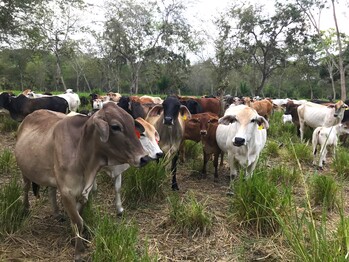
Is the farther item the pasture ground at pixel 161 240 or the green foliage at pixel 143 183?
the green foliage at pixel 143 183

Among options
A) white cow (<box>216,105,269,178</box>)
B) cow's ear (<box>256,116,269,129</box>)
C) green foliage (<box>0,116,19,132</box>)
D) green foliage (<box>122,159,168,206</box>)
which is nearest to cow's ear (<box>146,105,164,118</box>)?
white cow (<box>216,105,269,178</box>)

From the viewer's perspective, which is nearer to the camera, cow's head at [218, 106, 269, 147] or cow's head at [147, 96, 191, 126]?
cow's head at [218, 106, 269, 147]

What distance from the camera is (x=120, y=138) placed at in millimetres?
2725

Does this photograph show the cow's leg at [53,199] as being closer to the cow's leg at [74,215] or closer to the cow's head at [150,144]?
the cow's leg at [74,215]

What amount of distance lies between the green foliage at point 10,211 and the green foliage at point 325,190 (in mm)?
3758

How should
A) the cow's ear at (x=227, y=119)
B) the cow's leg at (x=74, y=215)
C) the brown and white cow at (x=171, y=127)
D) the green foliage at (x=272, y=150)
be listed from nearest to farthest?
the cow's leg at (x=74, y=215) < the cow's ear at (x=227, y=119) < the brown and white cow at (x=171, y=127) < the green foliage at (x=272, y=150)

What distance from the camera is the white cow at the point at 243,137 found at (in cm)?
442

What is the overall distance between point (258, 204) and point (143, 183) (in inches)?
64.0

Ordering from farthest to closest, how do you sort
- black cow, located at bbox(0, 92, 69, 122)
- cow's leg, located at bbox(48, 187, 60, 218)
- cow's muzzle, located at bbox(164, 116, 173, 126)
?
black cow, located at bbox(0, 92, 69, 122) < cow's muzzle, located at bbox(164, 116, 173, 126) < cow's leg, located at bbox(48, 187, 60, 218)

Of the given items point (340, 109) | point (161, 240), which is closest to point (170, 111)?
point (161, 240)

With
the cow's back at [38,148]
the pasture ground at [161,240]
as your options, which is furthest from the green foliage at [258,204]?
the cow's back at [38,148]

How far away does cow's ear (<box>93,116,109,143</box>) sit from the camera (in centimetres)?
259

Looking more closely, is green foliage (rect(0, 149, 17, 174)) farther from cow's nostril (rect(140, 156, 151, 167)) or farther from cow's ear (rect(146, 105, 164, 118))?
cow's nostril (rect(140, 156, 151, 167))

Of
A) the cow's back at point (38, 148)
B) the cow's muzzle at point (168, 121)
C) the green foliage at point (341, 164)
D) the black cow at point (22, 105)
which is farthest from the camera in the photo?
the black cow at point (22, 105)
